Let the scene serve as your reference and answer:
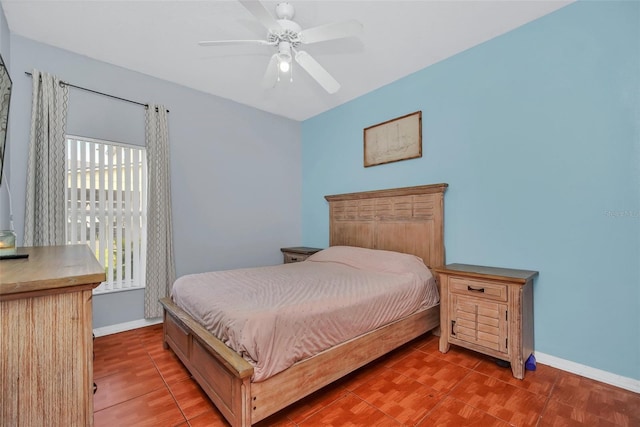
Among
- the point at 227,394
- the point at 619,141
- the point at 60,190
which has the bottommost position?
the point at 227,394

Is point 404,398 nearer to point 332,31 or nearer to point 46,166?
point 332,31

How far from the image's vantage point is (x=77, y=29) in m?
2.49

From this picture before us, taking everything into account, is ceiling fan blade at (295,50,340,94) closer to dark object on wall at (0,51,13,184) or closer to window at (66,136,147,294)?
dark object on wall at (0,51,13,184)

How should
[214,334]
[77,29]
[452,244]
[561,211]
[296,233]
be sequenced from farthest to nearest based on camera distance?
1. [296,233]
2. [452,244]
3. [77,29]
4. [561,211]
5. [214,334]

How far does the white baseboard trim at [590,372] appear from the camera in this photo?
1.95 meters

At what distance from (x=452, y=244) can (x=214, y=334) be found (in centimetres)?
233

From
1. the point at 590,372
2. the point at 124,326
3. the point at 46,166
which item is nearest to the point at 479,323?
the point at 590,372

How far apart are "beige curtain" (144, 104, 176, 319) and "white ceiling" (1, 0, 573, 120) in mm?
648

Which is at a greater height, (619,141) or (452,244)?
(619,141)

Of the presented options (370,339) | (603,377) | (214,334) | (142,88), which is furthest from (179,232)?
(603,377)

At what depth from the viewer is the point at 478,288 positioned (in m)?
2.30

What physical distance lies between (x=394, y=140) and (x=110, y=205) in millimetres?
3231

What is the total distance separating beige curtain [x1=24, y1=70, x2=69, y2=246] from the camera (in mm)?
2525

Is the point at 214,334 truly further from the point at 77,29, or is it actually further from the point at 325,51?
the point at 77,29
